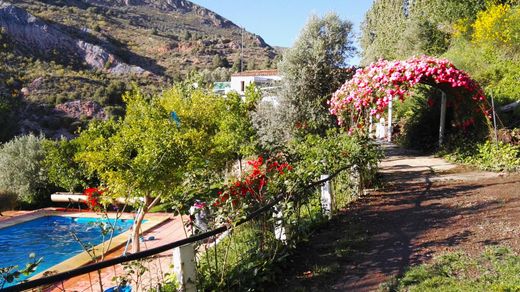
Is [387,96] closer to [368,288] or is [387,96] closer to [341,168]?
[341,168]

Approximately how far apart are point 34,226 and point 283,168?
36.9ft

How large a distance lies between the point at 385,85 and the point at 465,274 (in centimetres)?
720

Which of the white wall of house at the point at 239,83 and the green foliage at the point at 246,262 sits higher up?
the white wall of house at the point at 239,83

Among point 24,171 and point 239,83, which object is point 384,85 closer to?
point 24,171

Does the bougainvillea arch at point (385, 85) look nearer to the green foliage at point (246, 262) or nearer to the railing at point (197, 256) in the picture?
the railing at point (197, 256)

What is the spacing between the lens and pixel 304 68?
1208 centimetres

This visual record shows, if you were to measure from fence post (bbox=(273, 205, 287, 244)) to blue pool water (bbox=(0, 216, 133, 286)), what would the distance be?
7.23 metres

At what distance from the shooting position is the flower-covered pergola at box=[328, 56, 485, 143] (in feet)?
33.3

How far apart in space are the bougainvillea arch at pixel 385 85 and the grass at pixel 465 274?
226 inches

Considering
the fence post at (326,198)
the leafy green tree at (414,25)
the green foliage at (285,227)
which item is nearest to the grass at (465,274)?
the green foliage at (285,227)

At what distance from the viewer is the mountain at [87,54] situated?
39.5 meters

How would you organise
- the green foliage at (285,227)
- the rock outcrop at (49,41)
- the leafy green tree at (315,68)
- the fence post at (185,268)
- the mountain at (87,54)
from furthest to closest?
the rock outcrop at (49,41) < the mountain at (87,54) < the leafy green tree at (315,68) < the green foliage at (285,227) < the fence post at (185,268)

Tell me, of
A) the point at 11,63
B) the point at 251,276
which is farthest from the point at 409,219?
the point at 11,63

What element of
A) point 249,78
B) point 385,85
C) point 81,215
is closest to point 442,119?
point 385,85
